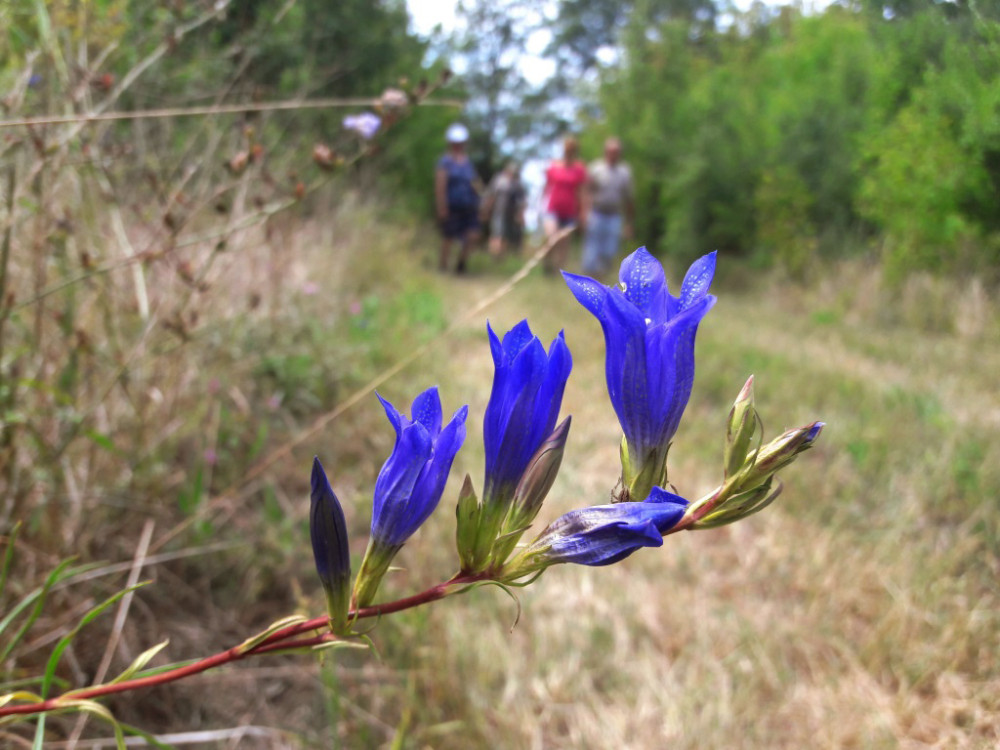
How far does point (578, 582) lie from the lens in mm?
2377

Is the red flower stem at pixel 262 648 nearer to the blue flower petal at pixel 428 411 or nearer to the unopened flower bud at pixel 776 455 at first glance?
the blue flower petal at pixel 428 411

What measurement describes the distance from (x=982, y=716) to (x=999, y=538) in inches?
37.0

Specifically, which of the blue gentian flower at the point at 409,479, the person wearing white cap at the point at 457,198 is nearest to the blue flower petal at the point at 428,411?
the blue gentian flower at the point at 409,479

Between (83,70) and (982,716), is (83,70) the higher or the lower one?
the higher one

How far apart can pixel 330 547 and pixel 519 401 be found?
225mm

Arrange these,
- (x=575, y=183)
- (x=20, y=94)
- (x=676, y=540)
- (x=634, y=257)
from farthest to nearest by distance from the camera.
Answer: (x=575, y=183), (x=676, y=540), (x=20, y=94), (x=634, y=257)

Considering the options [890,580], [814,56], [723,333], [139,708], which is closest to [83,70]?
[139,708]

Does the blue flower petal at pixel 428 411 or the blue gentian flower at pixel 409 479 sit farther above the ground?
the blue flower petal at pixel 428 411

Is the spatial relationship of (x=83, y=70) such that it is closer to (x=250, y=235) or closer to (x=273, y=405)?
(x=250, y=235)

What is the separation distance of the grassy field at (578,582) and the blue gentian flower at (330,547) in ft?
1.39

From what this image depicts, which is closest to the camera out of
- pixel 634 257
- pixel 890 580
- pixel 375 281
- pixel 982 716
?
pixel 634 257

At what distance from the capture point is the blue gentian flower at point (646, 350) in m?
0.64

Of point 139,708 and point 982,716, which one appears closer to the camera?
point 982,716

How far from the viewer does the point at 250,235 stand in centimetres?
269
